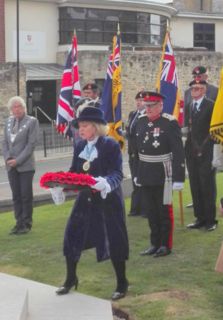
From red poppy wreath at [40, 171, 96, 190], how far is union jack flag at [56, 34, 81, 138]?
190 inches

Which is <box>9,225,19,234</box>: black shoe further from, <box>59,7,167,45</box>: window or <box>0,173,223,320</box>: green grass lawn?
<box>59,7,167,45</box>: window

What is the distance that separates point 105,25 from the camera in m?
39.8

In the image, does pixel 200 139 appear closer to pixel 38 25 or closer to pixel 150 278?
pixel 150 278

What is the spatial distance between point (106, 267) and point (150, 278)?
29.2 inches

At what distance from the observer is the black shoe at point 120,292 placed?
606 centimetres

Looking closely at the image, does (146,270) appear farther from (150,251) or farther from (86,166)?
(86,166)

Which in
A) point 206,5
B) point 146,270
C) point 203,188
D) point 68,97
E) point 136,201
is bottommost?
point 146,270

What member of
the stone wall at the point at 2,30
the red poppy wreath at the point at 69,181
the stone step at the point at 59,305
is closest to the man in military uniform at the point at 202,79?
the red poppy wreath at the point at 69,181

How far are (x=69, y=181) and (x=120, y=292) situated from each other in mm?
1277

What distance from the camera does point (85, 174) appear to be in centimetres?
588

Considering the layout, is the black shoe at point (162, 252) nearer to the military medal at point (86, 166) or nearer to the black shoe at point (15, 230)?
the military medal at point (86, 166)

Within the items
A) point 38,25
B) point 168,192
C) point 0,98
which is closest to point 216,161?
point 168,192

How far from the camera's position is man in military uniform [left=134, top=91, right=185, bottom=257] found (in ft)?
23.8

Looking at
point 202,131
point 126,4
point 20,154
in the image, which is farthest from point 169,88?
point 126,4
